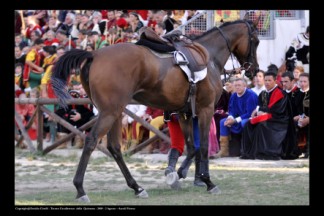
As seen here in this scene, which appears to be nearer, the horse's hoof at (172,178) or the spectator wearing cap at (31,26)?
the horse's hoof at (172,178)

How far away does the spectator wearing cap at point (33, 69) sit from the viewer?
59.5 feet

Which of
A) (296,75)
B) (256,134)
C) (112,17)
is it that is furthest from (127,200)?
(112,17)

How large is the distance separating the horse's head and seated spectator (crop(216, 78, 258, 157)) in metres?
3.17

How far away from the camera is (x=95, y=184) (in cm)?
1034

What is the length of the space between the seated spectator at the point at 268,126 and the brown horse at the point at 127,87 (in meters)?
3.64

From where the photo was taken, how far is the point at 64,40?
1919 centimetres

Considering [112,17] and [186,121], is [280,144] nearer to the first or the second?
[186,121]

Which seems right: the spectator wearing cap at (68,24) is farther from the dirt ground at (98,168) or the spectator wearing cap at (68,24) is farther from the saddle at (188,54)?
the saddle at (188,54)

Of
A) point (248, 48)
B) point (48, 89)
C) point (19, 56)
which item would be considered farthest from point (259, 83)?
point (19, 56)

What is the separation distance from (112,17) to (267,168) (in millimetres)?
7984

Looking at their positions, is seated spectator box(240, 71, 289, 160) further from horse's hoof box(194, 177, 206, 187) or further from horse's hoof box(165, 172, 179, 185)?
horse's hoof box(165, 172, 179, 185)

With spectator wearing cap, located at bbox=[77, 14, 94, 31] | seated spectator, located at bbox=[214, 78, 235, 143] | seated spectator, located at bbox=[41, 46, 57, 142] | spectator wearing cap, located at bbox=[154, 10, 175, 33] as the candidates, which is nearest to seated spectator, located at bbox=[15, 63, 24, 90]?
seated spectator, located at bbox=[41, 46, 57, 142]

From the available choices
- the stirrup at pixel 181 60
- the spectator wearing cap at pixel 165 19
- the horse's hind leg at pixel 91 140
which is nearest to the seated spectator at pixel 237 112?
the spectator wearing cap at pixel 165 19

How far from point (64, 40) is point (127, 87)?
10.8 metres
